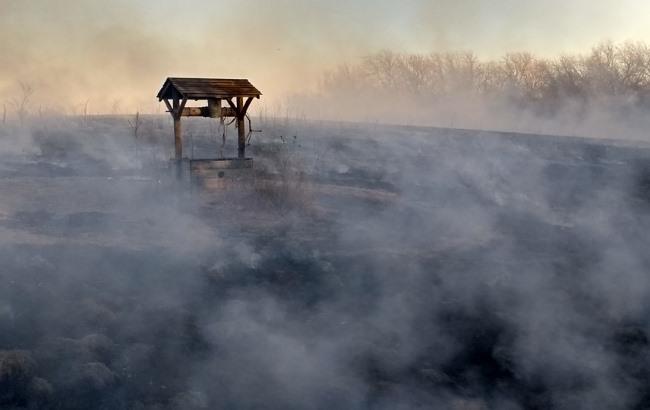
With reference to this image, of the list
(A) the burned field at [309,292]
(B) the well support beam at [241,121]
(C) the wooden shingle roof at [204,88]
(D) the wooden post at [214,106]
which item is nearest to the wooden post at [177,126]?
(C) the wooden shingle roof at [204,88]

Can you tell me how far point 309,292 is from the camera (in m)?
7.85

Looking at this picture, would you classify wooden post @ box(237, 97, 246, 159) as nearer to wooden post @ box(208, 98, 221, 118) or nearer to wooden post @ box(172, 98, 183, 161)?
wooden post @ box(208, 98, 221, 118)

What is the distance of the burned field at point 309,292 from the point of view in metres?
5.85

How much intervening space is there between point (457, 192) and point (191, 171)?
6.08m

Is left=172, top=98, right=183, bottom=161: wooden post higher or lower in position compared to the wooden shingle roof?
lower

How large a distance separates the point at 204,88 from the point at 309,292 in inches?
181

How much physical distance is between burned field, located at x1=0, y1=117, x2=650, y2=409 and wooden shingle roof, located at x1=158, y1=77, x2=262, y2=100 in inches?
64.7

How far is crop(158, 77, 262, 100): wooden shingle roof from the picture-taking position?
1044 centimetres

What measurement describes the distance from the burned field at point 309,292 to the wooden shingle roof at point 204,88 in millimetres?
1644

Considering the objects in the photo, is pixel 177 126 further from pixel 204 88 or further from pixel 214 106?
pixel 204 88

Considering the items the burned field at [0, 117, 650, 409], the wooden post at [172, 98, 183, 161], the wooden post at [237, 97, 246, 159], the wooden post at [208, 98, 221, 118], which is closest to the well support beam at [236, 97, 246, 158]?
the wooden post at [237, 97, 246, 159]

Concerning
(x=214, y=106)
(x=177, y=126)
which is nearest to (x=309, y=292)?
(x=214, y=106)

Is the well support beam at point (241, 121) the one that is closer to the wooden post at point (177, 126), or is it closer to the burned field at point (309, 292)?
the burned field at point (309, 292)

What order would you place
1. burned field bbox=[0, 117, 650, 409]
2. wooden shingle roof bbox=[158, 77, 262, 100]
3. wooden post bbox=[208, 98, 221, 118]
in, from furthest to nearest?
wooden post bbox=[208, 98, 221, 118] → wooden shingle roof bbox=[158, 77, 262, 100] → burned field bbox=[0, 117, 650, 409]
